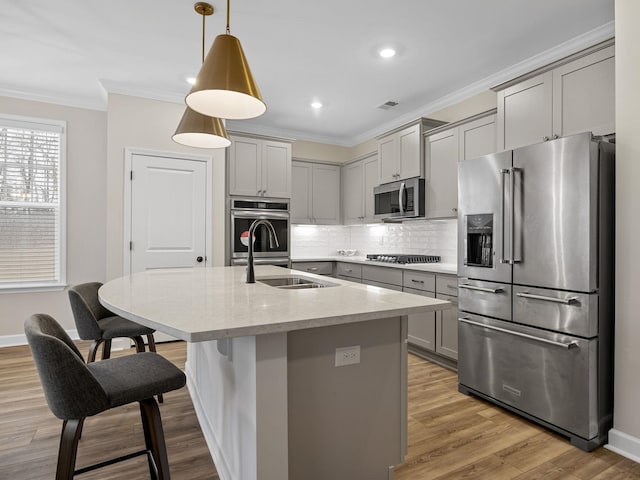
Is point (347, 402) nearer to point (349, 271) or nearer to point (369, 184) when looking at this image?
point (349, 271)

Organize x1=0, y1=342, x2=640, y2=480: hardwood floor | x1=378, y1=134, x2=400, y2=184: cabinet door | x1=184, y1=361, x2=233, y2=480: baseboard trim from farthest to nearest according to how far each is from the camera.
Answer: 1. x1=378, y1=134, x2=400, y2=184: cabinet door
2. x1=0, y1=342, x2=640, y2=480: hardwood floor
3. x1=184, y1=361, x2=233, y2=480: baseboard trim

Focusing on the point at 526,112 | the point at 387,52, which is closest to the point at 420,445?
the point at 526,112

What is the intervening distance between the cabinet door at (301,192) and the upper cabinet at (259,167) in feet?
1.26

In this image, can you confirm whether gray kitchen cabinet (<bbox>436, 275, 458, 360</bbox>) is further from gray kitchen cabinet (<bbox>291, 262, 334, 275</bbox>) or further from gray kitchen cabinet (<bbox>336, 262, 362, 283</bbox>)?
gray kitchen cabinet (<bbox>291, 262, 334, 275</bbox>)

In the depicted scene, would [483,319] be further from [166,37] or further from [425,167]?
[166,37]

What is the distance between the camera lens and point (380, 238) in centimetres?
540

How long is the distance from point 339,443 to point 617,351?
1.71 m

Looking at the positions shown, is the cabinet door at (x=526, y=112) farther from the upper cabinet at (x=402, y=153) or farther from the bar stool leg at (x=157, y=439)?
the bar stool leg at (x=157, y=439)

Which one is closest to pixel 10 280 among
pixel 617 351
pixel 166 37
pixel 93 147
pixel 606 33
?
pixel 93 147

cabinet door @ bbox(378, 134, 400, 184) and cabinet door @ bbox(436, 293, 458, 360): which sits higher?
Result: cabinet door @ bbox(378, 134, 400, 184)

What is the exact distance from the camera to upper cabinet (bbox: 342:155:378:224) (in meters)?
5.11

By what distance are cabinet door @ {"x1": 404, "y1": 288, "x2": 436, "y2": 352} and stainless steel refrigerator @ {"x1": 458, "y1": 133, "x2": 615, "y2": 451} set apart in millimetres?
711

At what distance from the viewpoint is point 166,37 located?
116 inches

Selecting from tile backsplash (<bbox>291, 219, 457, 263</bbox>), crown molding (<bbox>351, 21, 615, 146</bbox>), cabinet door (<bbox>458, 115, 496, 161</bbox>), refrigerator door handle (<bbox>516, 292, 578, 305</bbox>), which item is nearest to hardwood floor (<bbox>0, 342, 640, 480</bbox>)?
refrigerator door handle (<bbox>516, 292, 578, 305</bbox>)
